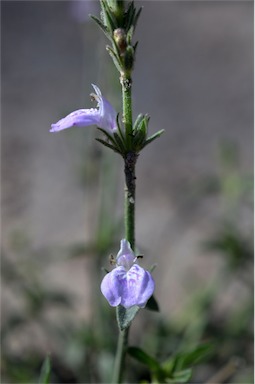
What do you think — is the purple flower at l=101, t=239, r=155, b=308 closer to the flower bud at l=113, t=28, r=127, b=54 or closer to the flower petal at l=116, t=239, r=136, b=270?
the flower petal at l=116, t=239, r=136, b=270

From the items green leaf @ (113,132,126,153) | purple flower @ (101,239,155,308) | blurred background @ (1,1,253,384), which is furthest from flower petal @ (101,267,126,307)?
blurred background @ (1,1,253,384)

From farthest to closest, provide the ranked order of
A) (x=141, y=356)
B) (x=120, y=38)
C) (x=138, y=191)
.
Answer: (x=138, y=191), (x=141, y=356), (x=120, y=38)

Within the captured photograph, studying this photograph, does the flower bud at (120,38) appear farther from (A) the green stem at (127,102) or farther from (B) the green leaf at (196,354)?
(B) the green leaf at (196,354)

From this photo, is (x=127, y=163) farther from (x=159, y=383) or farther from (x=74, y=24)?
(x=74, y=24)

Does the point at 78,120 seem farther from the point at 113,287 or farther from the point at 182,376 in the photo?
the point at 182,376

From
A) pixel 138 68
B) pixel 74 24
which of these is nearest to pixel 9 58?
pixel 74 24

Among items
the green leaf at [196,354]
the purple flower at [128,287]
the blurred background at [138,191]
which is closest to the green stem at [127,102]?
the purple flower at [128,287]

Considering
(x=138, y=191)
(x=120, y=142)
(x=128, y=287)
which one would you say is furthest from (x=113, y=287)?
(x=138, y=191)

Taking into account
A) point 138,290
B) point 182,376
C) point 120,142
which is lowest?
point 182,376
